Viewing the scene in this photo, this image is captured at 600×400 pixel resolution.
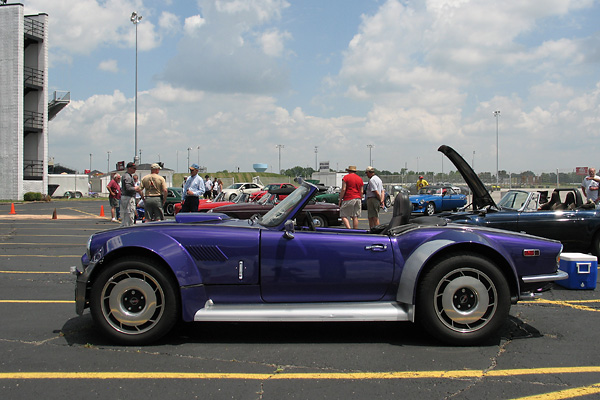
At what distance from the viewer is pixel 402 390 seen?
10.2ft

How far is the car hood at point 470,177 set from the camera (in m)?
7.34

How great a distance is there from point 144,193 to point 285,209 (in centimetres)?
674

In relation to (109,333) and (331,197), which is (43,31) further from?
(109,333)

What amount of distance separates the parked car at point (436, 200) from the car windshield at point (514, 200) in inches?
543

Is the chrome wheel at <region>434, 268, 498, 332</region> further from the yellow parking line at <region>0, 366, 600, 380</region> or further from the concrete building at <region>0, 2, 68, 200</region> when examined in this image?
the concrete building at <region>0, 2, 68, 200</region>

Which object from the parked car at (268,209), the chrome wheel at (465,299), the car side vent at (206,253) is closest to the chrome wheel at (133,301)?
the car side vent at (206,253)

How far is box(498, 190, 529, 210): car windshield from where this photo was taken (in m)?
8.38

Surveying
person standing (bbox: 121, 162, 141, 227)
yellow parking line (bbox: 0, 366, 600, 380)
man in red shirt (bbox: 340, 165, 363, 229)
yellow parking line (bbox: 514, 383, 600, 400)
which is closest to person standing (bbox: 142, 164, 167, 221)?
person standing (bbox: 121, 162, 141, 227)

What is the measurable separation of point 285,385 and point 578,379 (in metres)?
1.96

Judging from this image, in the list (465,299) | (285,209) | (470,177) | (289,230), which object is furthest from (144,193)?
(465,299)

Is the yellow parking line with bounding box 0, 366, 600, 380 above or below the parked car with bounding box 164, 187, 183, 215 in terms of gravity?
below

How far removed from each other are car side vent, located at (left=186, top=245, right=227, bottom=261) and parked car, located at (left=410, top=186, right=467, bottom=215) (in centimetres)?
1974

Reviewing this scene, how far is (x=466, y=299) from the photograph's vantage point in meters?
3.93

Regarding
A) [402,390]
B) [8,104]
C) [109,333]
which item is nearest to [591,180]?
[402,390]
